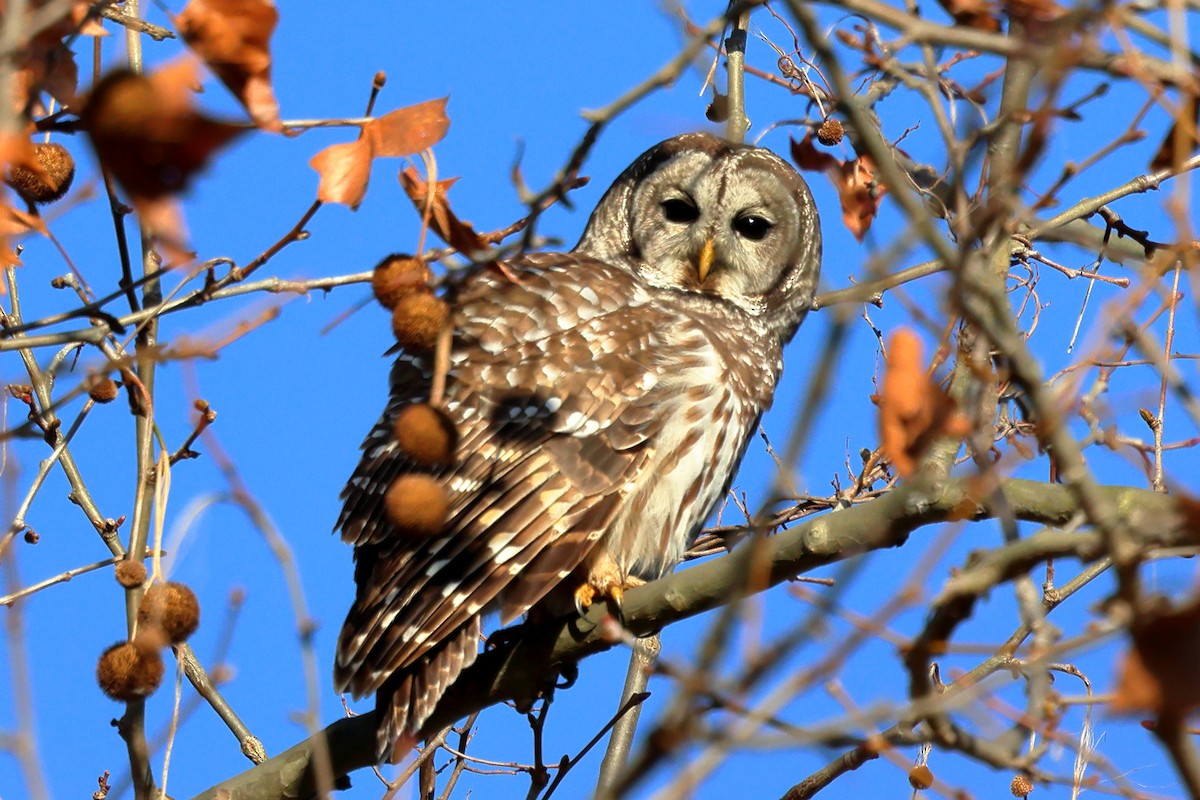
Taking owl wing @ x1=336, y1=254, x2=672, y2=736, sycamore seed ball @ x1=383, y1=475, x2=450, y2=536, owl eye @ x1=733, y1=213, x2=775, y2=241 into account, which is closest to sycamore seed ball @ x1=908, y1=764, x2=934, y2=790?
owl wing @ x1=336, y1=254, x2=672, y2=736

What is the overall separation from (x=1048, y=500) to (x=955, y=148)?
1088 millimetres

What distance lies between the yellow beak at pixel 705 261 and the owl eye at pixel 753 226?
23 cm

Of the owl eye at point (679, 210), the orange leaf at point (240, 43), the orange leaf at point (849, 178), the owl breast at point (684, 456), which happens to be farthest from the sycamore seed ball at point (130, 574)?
the owl eye at point (679, 210)

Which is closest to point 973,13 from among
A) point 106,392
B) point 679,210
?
point 106,392

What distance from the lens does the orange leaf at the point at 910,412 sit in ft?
6.69

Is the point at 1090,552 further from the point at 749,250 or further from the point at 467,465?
the point at 749,250

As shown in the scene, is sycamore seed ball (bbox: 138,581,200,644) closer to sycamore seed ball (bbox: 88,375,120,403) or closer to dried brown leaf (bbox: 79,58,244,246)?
sycamore seed ball (bbox: 88,375,120,403)

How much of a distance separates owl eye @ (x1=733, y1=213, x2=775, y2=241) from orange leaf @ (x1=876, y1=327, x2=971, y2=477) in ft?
12.2

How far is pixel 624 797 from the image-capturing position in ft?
5.45

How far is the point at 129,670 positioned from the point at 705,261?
3.15 metres

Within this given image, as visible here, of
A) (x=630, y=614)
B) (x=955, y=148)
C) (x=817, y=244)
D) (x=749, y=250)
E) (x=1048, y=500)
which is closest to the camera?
(x=955, y=148)

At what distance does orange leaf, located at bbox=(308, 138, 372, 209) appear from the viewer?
2.51 metres

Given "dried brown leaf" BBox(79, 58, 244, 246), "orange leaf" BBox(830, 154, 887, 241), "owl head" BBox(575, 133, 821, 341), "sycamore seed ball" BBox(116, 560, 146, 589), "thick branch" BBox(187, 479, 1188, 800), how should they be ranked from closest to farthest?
1. "dried brown leaf" BBox(79, 58, 244, 246)
2. "thick branch" BBox(187, 479, 1188, 800)
3. "sycamore seed ball" BBox(116, 560, 146, 589)
4. "orange leaf" BBox(830, 154, 887, 241)
5. "owl head" BBox(575, 133, 821, 341)

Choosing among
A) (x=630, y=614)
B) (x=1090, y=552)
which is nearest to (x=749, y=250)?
(x=630, y=614)
